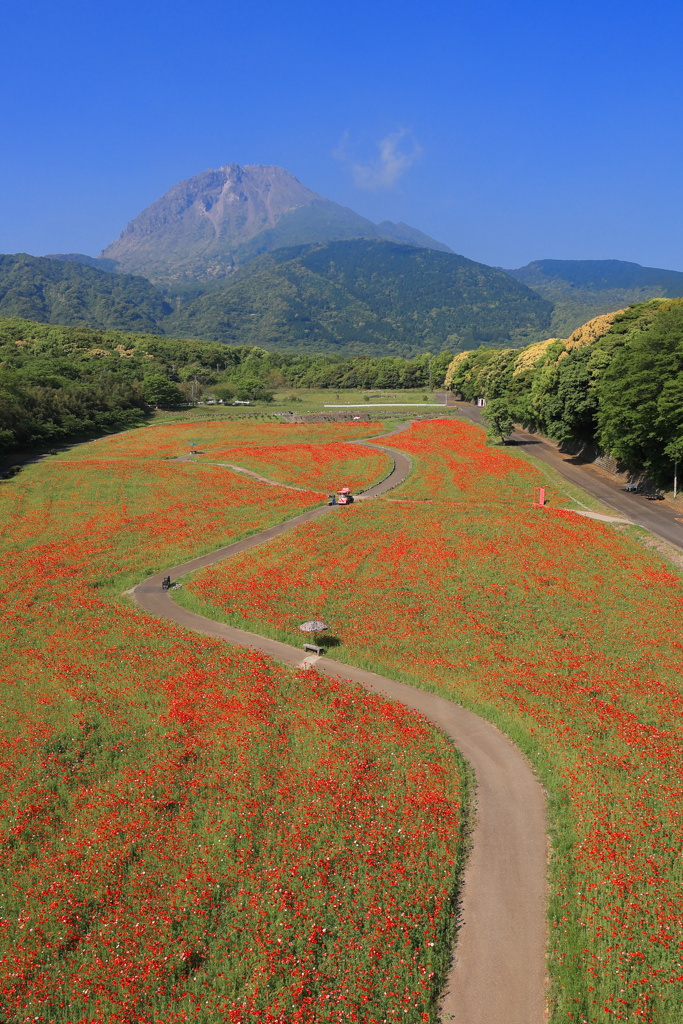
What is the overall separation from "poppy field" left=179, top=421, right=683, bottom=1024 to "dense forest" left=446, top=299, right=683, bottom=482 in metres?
13.3

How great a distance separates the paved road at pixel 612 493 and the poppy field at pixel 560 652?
13.3 ft

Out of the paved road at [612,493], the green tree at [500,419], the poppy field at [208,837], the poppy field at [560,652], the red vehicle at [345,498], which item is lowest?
the poppy field at [208,837]

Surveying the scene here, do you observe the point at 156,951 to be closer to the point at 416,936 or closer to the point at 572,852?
the point at 416,936

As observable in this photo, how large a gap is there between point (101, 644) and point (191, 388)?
16586 centimetres

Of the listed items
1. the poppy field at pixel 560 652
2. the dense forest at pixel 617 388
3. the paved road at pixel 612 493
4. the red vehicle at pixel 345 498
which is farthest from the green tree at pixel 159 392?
the poppy field at pixel 560 652

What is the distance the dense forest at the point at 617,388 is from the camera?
57.3 meters

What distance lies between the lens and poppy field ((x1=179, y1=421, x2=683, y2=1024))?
556 inches

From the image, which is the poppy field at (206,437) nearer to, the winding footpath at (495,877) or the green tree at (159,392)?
the green tree at (159,392)

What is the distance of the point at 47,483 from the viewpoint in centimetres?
7500

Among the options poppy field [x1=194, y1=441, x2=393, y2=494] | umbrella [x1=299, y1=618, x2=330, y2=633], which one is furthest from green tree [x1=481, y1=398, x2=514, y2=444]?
umbrella [x1=299, y1=618, x2=330, y2=633]

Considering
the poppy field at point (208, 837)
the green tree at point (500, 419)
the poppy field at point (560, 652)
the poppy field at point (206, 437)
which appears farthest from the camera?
the poppy field at point (206, 437)

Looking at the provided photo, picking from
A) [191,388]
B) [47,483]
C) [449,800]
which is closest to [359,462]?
[47,483]

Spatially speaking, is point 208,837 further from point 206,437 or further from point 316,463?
point 206,437

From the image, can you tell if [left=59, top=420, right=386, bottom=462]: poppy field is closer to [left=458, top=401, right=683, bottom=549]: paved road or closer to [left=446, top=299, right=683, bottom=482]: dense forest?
[left=446, top=299, right=683, bottom=482]: dense forest
